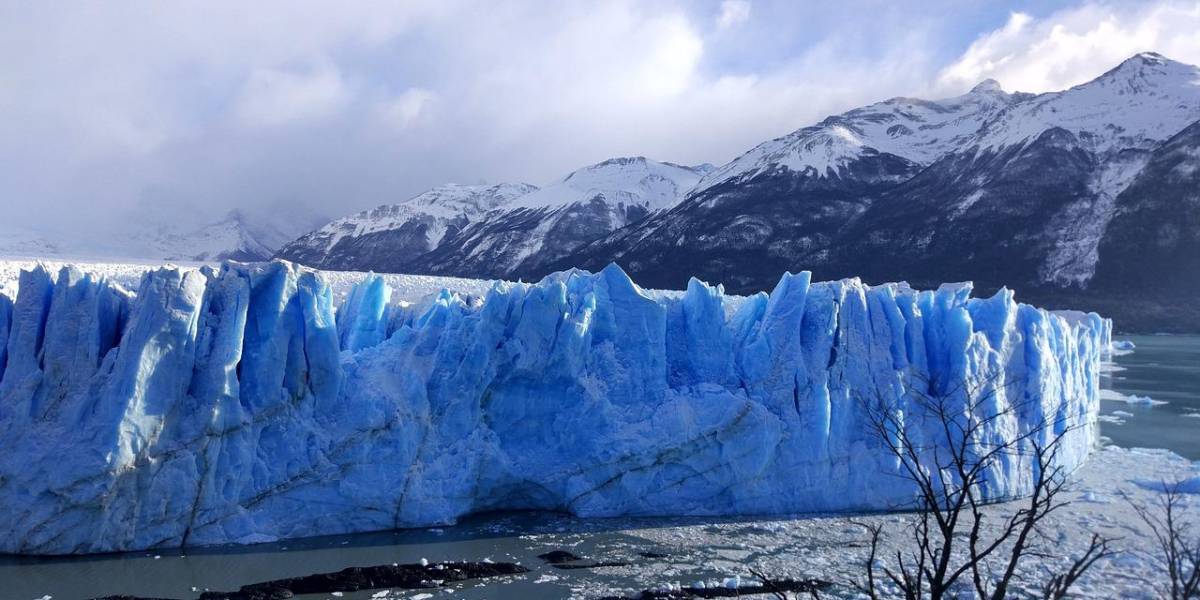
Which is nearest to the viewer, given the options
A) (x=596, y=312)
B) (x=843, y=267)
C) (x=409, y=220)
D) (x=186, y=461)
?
(x=186, y=461)

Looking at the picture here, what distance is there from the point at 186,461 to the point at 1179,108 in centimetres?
7847

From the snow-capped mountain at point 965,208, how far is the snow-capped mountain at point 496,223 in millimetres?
10772

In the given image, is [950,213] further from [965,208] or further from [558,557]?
[558,557]

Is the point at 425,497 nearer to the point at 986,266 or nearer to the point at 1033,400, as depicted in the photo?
the point at 1033,400

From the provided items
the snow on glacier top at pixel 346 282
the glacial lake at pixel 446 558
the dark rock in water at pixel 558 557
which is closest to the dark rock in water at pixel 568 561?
the dark rock in water at pixel 558 557

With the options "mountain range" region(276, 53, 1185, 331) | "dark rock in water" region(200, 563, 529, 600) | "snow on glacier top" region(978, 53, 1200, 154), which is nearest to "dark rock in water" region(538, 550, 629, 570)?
"dark rock in water" region(200, 563, 529, 600)

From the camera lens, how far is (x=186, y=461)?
31.1 ft

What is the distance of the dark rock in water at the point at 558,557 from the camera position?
9297 mm

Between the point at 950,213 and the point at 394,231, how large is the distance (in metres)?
81.6

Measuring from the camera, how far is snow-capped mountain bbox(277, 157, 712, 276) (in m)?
89.9

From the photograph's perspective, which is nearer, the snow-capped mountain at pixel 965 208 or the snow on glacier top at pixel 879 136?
the snow-capped mountain at pixel 965 208

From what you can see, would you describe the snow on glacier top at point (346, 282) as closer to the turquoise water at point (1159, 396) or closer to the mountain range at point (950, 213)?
the turquoise water at point (1159, 396)

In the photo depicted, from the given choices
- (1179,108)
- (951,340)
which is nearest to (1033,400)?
(951,340)

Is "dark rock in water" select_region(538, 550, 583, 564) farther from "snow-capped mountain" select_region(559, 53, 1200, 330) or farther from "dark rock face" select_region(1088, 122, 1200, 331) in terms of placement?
"dark rock face" select_region(1088, 122, 1200, 331)
